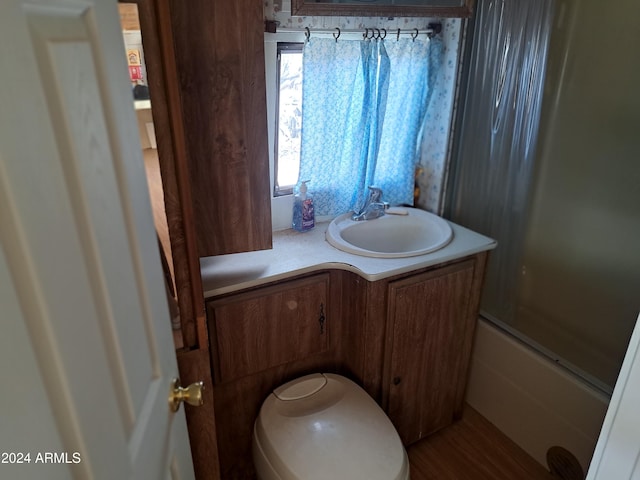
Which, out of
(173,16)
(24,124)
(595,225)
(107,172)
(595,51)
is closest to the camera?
(24,124)

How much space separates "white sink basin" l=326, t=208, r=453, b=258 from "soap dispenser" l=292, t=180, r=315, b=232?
83 mm

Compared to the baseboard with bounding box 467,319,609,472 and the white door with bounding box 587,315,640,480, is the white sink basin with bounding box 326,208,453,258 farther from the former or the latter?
the white door with bounding box 587,315,640,480

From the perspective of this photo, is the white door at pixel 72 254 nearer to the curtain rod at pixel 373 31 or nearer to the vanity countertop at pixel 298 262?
the vanity countertop at pixel 298 262

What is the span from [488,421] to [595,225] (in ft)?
3.12

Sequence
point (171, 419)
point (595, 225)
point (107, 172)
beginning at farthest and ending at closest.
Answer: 1. point (595, 225)
2. point (171, 419)
3. point (107, 172)

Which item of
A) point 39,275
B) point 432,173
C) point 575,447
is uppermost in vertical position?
point 39,275

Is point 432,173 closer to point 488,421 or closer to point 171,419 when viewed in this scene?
point 488,421

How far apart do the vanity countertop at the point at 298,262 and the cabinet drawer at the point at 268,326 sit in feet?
0.16

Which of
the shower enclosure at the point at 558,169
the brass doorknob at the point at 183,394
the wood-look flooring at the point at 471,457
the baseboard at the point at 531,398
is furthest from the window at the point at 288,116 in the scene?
the wood-look flooring at the point at 471,457

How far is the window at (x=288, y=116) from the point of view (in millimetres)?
1591

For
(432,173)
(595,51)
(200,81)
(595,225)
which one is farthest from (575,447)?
(200,81)

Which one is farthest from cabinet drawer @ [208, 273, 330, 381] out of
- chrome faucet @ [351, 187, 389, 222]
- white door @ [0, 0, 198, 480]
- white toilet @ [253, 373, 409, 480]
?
→ white door @ [0, 0, 198, 480]

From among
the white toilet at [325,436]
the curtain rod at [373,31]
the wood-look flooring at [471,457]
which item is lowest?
the wood-look flooring at [471,457]

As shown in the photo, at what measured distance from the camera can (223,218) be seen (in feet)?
4.19
